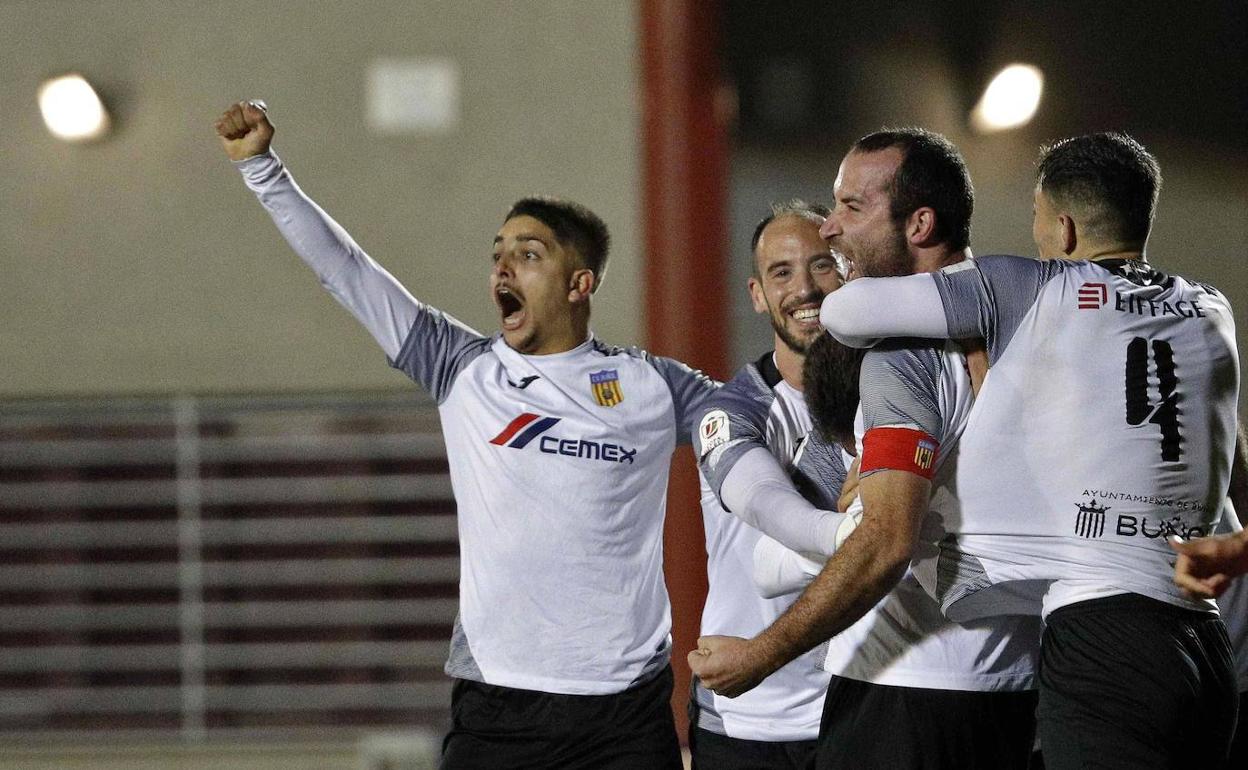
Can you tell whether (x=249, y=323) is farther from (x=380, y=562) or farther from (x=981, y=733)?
(x=981, y=733)

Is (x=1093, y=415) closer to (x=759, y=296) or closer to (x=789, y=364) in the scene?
(x=789, y=364)

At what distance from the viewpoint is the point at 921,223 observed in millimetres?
2176

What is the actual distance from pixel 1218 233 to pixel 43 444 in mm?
4958

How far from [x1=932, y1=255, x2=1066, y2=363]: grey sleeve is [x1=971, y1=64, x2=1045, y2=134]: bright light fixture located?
3.73 metres

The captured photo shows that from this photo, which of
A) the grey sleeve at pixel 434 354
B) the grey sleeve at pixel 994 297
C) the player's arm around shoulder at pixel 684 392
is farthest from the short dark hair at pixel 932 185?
the grey sleeve at pixel 434 354

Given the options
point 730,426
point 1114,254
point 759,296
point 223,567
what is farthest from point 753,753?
point 223,567

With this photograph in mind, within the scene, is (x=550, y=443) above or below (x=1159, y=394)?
below

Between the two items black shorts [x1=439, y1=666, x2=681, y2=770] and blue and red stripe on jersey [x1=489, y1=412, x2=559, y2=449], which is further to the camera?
blue and red stripe on jersey [x1=489, y1=412, x2=559, y2=449]

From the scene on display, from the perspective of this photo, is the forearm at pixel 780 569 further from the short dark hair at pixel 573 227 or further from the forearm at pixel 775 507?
the short dark hair at pixel 573 227

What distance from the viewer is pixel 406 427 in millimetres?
5648

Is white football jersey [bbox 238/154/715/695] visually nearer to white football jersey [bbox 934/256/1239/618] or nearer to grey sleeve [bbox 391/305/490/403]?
grey sleeve [bbox 391/305/490/403]

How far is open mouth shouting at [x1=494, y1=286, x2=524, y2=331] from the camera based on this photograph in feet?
10.1

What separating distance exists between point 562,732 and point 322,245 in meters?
1.17

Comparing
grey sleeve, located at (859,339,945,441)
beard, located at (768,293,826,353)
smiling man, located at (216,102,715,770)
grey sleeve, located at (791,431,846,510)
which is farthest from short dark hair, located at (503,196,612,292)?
grey sleeve, located at (859,339,945,441)
